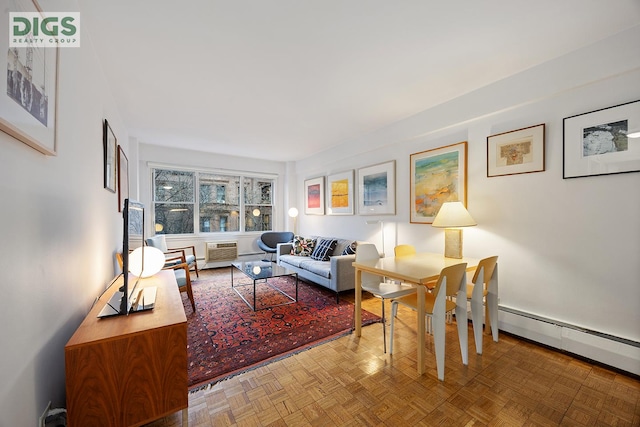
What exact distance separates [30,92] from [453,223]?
311cm

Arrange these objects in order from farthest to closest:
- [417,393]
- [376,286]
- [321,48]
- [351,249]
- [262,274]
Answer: [351,249] < [262,274] < [376,286] < [321,48] < [417,393]

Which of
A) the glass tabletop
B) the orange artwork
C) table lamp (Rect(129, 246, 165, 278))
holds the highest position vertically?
A: the orange artwork

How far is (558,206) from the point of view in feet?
7.34

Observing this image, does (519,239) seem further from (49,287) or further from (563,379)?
(49,287)

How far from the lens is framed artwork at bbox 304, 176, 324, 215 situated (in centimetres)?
537

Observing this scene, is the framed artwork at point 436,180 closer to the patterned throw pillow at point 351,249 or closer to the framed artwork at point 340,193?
the patterned throw pillow at point 351,249

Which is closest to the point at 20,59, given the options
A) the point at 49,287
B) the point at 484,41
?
the point at 49,287

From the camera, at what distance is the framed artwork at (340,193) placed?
15.2 feet

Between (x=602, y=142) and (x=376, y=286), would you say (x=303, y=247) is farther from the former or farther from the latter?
(x=602, y=142)

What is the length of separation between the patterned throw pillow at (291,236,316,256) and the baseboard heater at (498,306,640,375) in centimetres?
306

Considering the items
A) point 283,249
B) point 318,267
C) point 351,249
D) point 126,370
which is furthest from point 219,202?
Result: point 126,370

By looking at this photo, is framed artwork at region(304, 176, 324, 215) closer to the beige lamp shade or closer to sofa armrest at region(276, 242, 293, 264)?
A: sofa armrest at region(276, 242, 293, 264)

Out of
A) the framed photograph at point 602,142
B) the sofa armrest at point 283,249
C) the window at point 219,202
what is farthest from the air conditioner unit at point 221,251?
the framed photograph at point 602,142

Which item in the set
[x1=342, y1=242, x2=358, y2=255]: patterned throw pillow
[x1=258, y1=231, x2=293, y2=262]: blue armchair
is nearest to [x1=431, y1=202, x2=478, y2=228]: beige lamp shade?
[x1=342, y1=242, x2=358, y2=255]: patterned throw pillow
